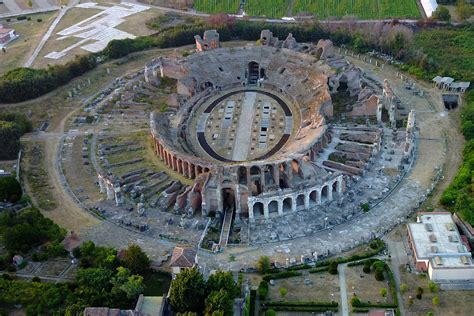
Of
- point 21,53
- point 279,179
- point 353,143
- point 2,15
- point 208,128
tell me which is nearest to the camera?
point 279,179

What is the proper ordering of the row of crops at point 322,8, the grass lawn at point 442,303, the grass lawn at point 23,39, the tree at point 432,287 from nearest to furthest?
the grass lawn at point 442,303, the tree at point 432,287, the grass lawn at point 23,39, the row of crops at point 322,8

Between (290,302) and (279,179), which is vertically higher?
(279,179)

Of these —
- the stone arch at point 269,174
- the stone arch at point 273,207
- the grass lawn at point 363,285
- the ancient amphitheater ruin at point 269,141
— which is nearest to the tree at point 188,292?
the ancient amphitheater ruin at point 269,141

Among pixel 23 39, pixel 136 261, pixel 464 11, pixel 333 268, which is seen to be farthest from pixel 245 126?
pixel 464 11

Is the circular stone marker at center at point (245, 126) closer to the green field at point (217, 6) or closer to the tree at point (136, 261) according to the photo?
the tree at point (136, 261)

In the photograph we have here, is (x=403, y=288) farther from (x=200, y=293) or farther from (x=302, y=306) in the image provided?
(x=200, y=293)

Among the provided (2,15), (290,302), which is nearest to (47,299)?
(290,302)

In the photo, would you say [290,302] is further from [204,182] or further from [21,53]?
[21,53]

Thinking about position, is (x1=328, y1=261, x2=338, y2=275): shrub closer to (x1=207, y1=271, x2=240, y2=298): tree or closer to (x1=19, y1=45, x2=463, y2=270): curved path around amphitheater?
(x1=19, y1=45, x2=463, y2=270): curved path around amphitheater
